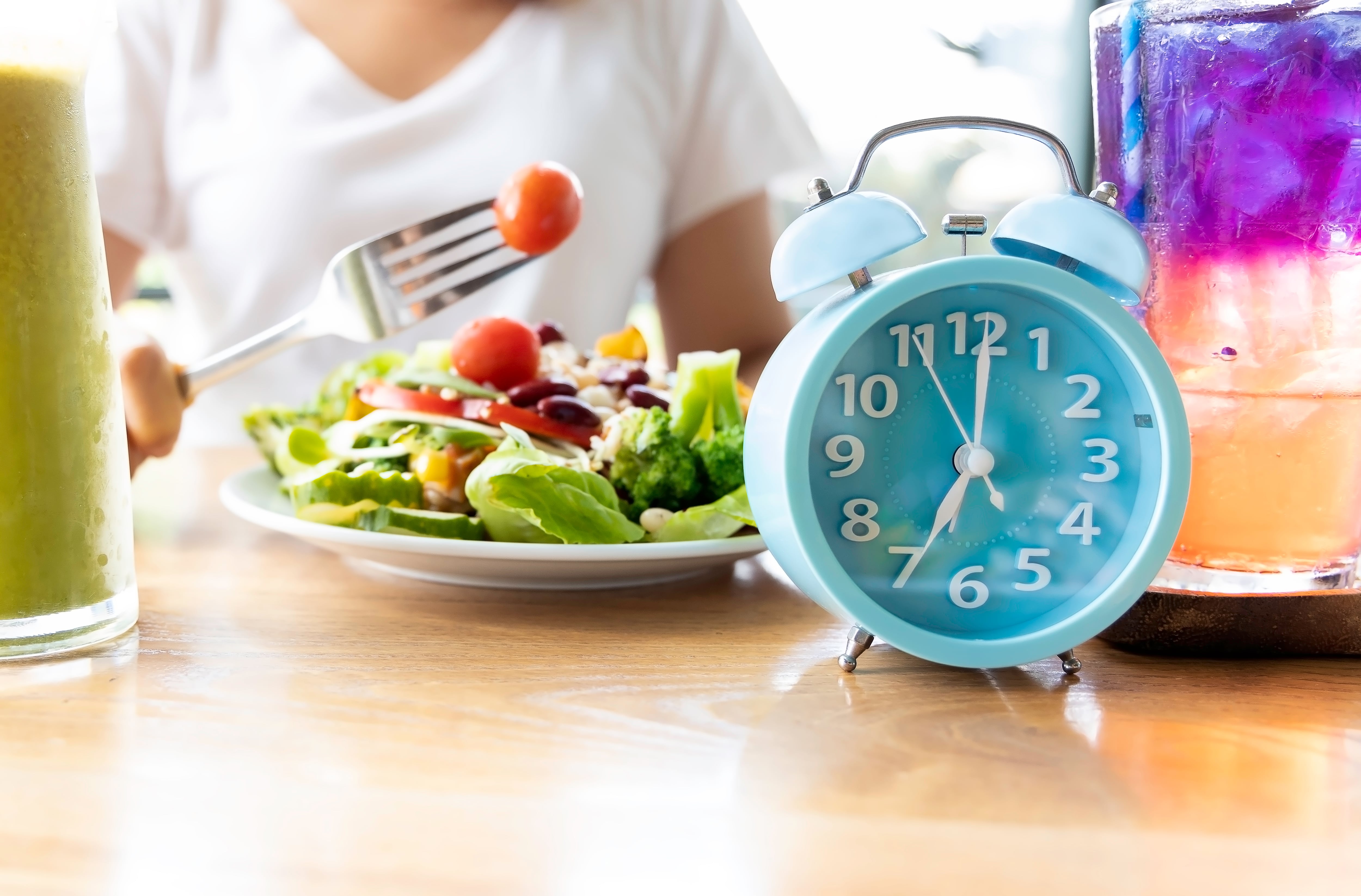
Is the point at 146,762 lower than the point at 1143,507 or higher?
lower

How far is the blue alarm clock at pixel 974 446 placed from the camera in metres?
0.74

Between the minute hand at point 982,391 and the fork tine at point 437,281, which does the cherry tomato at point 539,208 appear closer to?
the fork tine at point 437,281

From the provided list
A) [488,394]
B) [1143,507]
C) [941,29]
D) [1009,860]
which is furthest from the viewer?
[941,29]

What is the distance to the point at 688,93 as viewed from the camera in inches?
103

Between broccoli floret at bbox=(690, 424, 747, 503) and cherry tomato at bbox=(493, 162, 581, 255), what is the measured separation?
30 cm

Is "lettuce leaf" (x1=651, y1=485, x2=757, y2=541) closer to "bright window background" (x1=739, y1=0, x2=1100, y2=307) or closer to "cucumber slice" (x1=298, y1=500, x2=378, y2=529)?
"cucumber slice" (x1=298, y1=500, x2=378, y2=529)

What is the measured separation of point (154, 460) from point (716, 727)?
4.98 feet

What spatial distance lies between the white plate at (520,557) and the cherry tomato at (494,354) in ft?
0.94

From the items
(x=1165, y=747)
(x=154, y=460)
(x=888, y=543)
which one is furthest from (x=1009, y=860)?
(x=154, y=460)

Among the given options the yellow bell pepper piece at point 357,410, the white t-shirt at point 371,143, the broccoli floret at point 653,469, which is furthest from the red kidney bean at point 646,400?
the white t-shirt at point 371,143

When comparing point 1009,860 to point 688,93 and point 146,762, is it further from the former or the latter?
point 688,93

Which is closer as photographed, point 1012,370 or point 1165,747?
point 1165,747

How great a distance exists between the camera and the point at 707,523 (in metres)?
1.04

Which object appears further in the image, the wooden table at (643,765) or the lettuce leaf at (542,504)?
the lettuce leaf at (542,504)
